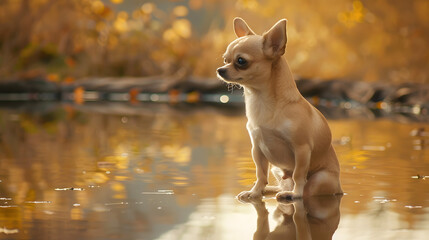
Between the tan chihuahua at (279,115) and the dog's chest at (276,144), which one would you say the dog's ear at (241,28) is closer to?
the tan chihuahua at (279,115)

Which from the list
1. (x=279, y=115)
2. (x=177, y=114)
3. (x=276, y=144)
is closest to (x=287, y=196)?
(x=276, y=144)

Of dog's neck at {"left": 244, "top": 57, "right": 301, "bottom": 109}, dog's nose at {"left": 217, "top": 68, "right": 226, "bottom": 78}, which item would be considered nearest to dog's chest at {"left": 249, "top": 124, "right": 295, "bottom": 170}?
dog's neck at {"left": 244, "top": 57, "right": 301, "bottom": 109}

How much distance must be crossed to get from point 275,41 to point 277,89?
290mm

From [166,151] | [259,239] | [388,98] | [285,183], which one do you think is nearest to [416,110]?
[388,98]

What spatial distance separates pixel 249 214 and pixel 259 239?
2.40 ft

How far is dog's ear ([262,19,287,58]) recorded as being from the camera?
512 cm

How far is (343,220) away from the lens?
4.70 metres

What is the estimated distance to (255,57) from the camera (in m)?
5.15

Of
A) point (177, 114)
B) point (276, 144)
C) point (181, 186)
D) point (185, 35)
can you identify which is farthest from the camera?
point (185, 35)

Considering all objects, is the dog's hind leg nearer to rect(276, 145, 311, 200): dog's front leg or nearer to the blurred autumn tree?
rect(276, 145, 311, 200): dog's front leg

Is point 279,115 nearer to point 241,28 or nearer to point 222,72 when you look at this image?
point 222,72

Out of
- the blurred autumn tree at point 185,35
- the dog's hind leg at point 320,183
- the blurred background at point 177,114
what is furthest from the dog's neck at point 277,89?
the blurred autumn tree at point 185,35

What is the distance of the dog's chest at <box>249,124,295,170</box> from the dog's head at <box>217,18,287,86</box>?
0.30 m

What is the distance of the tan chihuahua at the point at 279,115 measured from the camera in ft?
16.9
